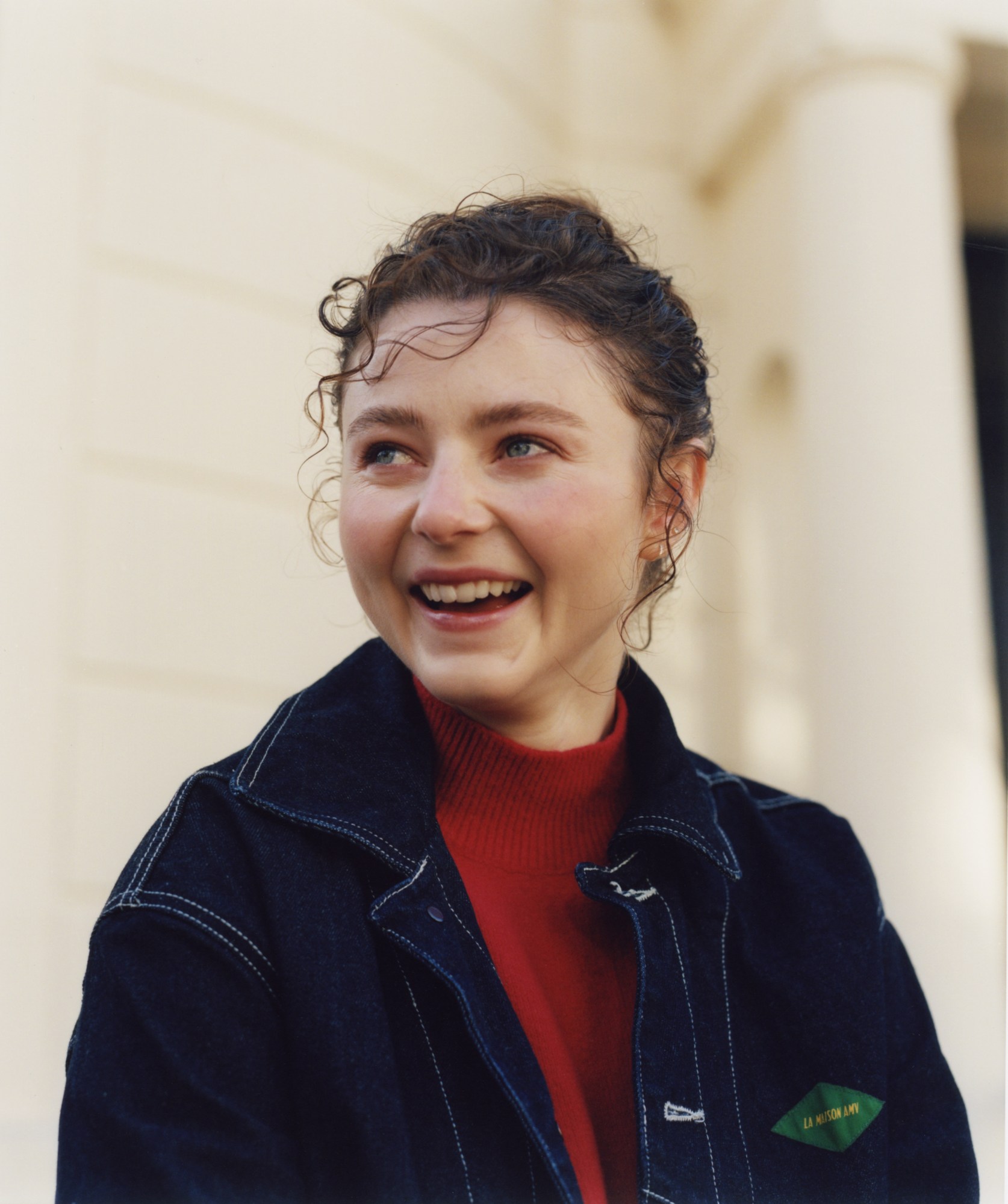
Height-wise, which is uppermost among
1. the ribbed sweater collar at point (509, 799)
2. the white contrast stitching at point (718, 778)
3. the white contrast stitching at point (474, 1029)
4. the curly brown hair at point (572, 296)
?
the curly brown hair at point (572, 296)

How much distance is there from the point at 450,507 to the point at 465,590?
0.10 meters

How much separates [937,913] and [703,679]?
40.2 inches

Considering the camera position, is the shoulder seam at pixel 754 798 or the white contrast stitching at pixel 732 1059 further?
the shoulder seam at pixel 754 798

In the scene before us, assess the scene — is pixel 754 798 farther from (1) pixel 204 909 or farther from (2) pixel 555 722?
(1) pixel 204 909

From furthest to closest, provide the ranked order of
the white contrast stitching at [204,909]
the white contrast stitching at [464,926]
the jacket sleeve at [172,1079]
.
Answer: the white contrast stitching at [464,926]
the white contrast stitching at [204,909]
the jacket sleeve at [172,1079]

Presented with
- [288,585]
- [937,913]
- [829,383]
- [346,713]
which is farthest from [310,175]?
[937,913]

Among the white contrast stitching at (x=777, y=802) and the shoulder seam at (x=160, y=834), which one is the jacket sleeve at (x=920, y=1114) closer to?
the white contrast stitching at (x=777, y=802)

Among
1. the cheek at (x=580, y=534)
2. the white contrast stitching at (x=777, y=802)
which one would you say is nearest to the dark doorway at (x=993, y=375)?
the white contrast stitching at (x=777, y=802)

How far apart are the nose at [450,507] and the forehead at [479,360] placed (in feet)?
0.25

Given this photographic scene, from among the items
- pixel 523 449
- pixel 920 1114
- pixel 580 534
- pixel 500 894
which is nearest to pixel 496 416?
pixel 523 449

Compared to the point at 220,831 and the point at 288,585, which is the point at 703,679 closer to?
the point at 288,585

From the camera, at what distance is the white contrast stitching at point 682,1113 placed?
4.25 feet

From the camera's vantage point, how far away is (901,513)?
330cm

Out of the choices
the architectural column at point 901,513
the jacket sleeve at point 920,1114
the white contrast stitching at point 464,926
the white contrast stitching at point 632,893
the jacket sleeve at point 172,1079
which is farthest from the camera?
the architectural column at point 901,513
